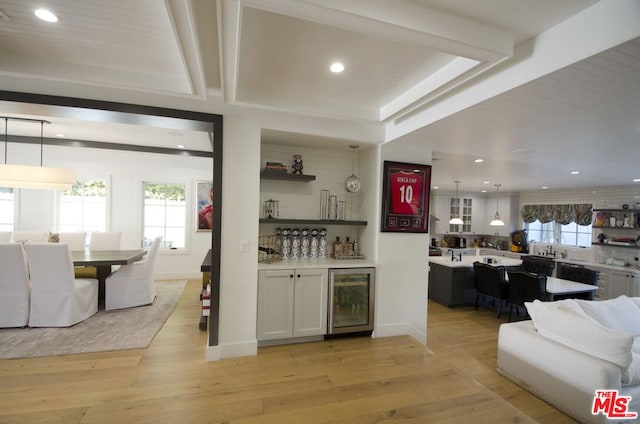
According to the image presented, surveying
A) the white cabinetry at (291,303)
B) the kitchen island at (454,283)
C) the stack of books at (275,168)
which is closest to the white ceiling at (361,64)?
the stack of books at (275,168)

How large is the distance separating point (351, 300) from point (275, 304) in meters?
0.92

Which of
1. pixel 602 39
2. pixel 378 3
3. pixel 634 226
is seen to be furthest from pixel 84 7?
pixel 634 226

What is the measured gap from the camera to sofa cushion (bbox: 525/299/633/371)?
2.17 m

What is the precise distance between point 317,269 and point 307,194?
1007mm

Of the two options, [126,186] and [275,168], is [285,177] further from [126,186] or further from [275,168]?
[126,186]

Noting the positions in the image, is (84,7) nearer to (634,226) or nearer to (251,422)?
(251,422)

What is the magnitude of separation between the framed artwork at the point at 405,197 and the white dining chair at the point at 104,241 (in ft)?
15.5

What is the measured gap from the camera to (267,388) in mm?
2305

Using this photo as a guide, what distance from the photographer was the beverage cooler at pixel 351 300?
125 inches

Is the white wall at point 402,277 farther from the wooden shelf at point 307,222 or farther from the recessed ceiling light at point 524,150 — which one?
the recessed ceiling light at point 524,150

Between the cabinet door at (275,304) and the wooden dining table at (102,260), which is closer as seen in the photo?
the cabinet door at (275,304)

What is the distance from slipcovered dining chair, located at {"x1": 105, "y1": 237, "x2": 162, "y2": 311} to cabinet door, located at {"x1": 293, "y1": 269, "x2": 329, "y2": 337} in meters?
2.67

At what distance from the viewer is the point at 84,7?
5.28 ft

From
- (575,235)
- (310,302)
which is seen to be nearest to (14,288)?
(310,302)
